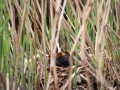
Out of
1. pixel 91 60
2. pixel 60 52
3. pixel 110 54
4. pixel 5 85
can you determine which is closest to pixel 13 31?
pixel 5 85

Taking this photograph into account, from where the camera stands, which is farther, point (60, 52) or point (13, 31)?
point (60, 52)

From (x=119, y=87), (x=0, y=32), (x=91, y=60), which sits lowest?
(x=119, y=87)

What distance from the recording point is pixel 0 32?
1208mm

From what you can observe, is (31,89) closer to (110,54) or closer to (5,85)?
(5,85)

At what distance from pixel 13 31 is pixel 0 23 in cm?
6

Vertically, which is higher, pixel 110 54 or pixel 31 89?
pixel 110 54

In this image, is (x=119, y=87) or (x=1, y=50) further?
(x=119, y=87)

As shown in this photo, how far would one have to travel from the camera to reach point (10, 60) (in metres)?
1.38

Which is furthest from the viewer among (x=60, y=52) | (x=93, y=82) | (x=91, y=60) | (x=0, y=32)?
(x=60, y=52)

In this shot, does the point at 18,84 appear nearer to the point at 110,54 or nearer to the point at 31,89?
the point at 31,89

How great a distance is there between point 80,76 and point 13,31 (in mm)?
546

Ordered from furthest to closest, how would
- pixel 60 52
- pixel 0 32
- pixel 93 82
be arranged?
1. pixel 60 52
2. pixel 93 82
3. pixel 0 32

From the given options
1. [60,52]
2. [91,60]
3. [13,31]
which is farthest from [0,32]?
[60,52]

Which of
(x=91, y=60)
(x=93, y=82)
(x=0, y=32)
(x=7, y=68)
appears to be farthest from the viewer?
(x=93, y=82)
